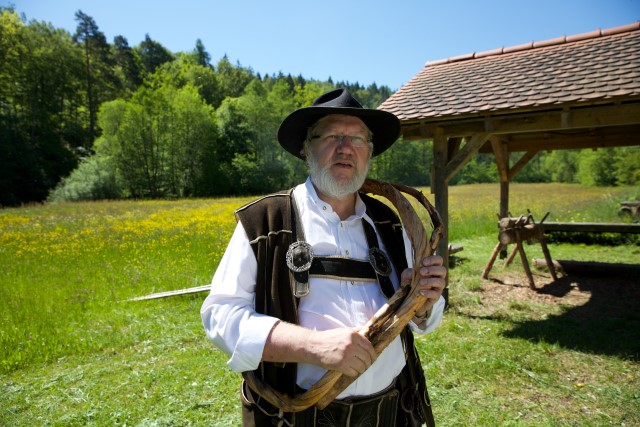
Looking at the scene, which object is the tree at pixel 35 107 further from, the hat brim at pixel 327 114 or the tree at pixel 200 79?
the hat brim at pixel 327 114

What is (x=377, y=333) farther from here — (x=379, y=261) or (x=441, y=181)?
(x=441, y=181)

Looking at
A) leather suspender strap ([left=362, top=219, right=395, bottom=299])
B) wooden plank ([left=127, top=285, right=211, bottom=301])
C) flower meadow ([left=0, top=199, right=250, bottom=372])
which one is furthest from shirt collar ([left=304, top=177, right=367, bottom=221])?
wooden plank ([left=127, top=285, right=211, bottom=301])

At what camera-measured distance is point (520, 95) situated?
549cm

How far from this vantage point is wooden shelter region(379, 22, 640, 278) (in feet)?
16.5

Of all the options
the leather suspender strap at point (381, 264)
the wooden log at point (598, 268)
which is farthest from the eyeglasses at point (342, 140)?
the wooden log at point (598, 268)

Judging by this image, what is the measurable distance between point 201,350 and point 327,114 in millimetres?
3833

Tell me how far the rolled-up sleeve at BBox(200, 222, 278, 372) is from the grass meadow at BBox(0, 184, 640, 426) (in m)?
2.34

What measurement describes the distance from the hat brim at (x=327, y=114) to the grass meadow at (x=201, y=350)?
258 cm

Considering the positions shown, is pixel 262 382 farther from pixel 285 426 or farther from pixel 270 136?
pixel 270 136

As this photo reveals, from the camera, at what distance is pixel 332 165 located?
1726 mm

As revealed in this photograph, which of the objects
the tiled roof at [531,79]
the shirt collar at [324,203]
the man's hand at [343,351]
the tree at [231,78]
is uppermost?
the tree at [231,78]

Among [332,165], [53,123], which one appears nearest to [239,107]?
[53,123]

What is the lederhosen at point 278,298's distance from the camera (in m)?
1.42

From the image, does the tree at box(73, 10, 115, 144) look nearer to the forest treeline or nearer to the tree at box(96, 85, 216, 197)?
the forest treeline
